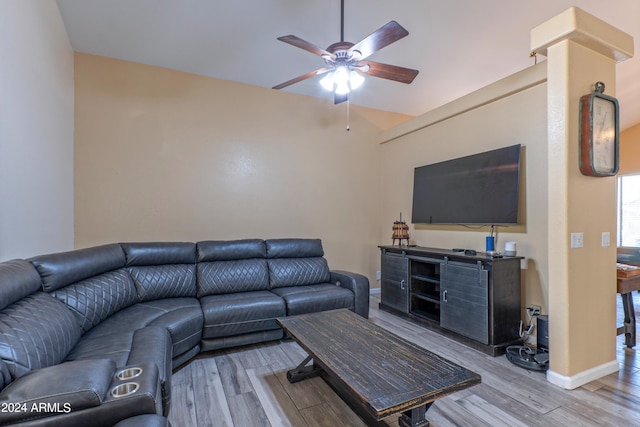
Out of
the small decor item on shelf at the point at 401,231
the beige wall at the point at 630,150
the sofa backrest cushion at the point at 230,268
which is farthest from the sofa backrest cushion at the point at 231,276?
the beige wall at the point at 630,150

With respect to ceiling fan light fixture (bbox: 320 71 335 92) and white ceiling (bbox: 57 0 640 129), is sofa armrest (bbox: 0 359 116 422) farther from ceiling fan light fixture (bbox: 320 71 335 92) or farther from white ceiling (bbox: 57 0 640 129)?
white ceiling (bbox: 57 0 640 129)

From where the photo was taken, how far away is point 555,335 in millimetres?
2342

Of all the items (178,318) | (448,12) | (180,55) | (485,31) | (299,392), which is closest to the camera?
(299,392)

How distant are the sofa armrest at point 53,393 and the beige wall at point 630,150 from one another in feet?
28.8

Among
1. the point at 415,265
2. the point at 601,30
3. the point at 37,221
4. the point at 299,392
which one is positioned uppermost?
the point at 601,30

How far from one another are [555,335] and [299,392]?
198 centimetres

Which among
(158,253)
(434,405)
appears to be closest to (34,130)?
(158,253)

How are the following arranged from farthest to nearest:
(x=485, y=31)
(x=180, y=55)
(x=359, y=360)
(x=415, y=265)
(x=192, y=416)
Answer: (x=415, y=265) < (x=180, y=55) < (x=485, y=31) < (x=192, y=416) < (x=359, y=360)

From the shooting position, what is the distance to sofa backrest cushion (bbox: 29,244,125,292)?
2041mm

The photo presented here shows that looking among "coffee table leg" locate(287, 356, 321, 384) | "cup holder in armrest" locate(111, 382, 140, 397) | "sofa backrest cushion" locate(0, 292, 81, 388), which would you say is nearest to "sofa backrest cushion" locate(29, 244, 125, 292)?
"sofa backrest cushion" locate(0, 292, 81, 388)

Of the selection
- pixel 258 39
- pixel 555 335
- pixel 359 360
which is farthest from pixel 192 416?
pixel 258 39

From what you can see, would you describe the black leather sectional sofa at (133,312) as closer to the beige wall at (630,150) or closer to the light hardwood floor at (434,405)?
the light hardwood floor at (434,405)

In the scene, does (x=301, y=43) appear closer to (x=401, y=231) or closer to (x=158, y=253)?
(x=158, y=253)

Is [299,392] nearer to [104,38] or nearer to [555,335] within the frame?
[555,335]
